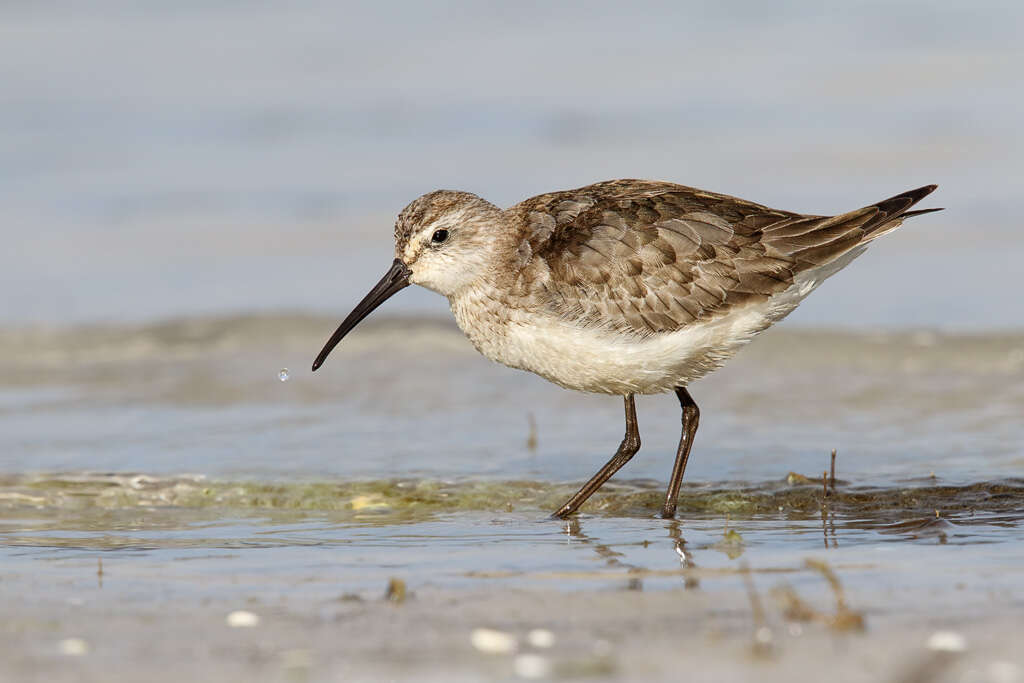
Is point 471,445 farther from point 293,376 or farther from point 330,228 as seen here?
point 330,228

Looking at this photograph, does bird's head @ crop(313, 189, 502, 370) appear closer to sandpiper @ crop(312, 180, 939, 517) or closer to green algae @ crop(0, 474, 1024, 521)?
sandpiper @ crop(312, 180, 939, 517)

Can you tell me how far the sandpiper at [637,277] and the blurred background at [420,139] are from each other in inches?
223

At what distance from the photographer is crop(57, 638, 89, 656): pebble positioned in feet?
17.0

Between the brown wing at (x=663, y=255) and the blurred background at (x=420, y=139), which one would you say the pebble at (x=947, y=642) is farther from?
the blurred background at (x=420, y=139)

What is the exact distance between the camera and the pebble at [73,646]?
520 cm

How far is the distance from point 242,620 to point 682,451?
3478mm

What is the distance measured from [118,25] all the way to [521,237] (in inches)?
839

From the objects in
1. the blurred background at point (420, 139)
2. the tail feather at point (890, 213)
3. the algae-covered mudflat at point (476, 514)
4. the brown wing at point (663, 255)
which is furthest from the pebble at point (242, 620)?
the blurred background at point (420, 139)

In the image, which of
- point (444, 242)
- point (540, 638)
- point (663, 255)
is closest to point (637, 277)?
point (663, 255)

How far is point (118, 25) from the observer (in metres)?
27.5

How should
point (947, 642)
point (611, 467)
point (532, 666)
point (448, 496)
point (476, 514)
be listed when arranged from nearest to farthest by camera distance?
point (532, 666)
point (947, 642)
point (476, 514)
point (611, 467)
point (448, 496)

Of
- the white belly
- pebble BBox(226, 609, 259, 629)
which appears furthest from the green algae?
pebble BBox(226, 609, 259, 629)

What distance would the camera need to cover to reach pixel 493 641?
519 centimetres

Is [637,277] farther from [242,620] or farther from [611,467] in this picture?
[242,620]
